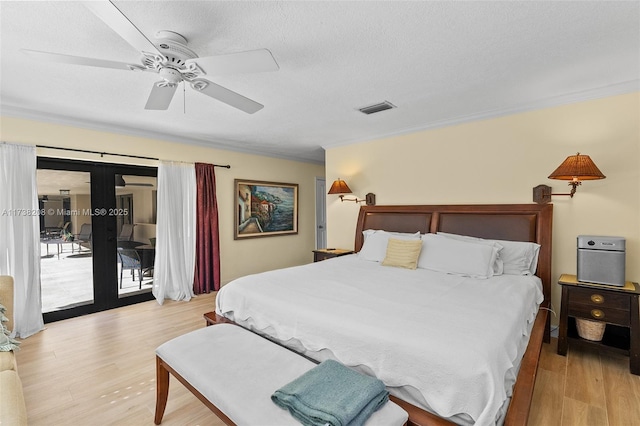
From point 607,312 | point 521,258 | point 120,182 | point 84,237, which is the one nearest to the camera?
point 607,312

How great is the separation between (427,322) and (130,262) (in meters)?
4.13

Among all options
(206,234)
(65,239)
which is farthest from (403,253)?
(65,239)

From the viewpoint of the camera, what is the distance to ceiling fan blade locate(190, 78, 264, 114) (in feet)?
6.72

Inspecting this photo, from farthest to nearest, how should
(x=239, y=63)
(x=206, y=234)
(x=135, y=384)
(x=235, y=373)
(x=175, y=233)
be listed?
(x=206, y=234), (x=175, y=233), (x=135, y=384), (x=239, y=63), (x=235, y=373)

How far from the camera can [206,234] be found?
473 cm

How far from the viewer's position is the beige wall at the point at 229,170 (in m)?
3.43

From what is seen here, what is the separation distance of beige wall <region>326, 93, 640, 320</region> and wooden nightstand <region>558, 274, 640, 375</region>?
455 millimetres

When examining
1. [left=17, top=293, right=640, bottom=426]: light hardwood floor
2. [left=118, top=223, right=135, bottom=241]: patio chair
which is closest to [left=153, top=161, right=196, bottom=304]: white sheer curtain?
[left=118, top=223, right=135, bottom=241]: patio chair

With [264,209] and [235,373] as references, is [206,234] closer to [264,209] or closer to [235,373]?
[264,209]

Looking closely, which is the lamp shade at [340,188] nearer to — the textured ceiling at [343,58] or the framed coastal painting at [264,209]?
the textured ceiling at [343,58]

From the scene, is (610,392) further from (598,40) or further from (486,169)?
(598,40)

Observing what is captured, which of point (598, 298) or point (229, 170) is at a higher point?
point (229, 170)

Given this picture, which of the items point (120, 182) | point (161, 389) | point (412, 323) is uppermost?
point (120, 182)

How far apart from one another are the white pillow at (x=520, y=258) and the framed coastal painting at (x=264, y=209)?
3910mm
